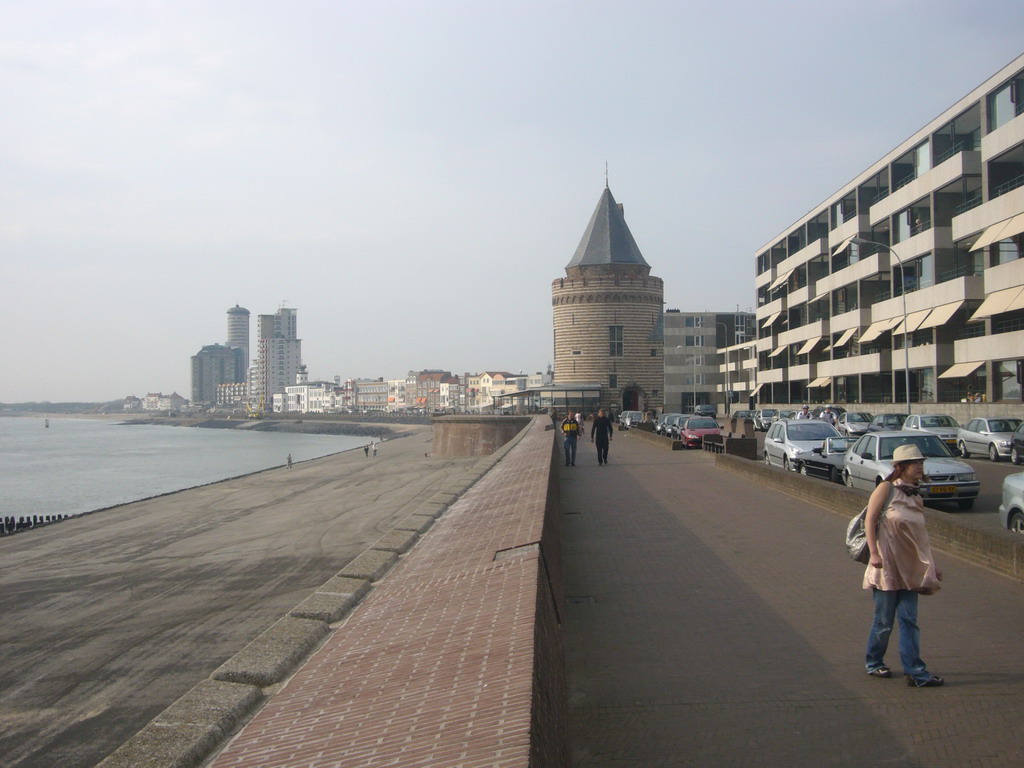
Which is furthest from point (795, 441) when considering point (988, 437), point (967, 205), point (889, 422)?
point (967, 205)

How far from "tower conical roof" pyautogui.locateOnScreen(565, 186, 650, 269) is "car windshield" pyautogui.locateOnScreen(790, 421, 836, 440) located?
6409cm

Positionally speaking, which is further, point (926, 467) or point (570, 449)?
point (570, 449)

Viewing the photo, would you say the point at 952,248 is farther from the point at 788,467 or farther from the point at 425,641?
the point at 425,641

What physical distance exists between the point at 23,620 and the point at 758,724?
14.3 m

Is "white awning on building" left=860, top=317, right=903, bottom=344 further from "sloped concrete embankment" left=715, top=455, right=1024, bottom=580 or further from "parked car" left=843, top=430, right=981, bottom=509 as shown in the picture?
"sloped concrete embankment" left=715, top=455, right=1024, bottom=580

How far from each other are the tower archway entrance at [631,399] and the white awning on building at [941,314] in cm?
4344

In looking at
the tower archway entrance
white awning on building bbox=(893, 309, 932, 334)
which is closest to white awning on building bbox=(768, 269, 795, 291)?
the tower archway entrance

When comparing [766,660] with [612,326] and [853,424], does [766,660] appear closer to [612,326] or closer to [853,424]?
[853,424]

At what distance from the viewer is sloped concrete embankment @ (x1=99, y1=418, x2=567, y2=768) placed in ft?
12.0

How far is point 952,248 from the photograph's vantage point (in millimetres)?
43406

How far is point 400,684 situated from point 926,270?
4619 centimetres

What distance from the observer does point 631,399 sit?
8662 cm

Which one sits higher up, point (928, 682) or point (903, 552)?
point (903, 552)

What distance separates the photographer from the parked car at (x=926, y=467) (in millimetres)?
15641
